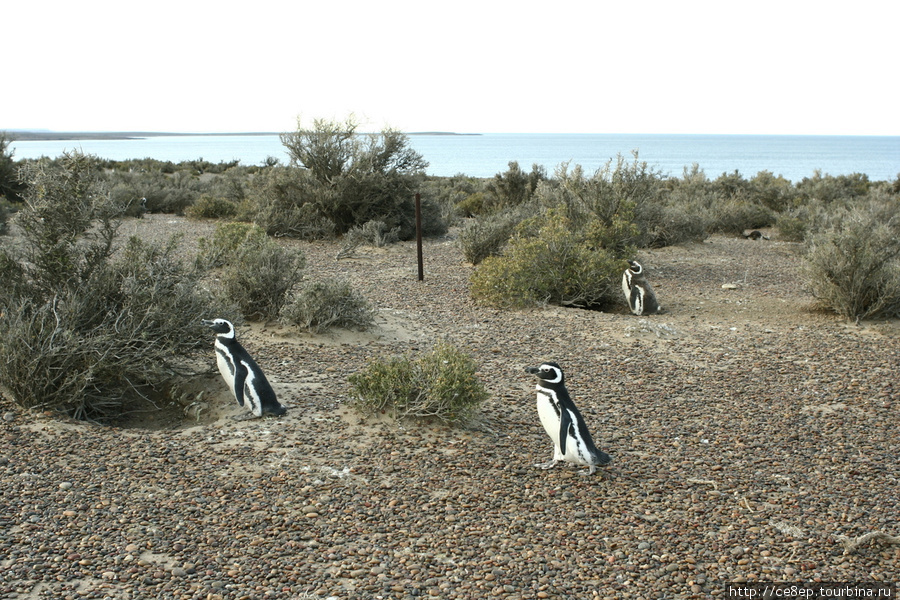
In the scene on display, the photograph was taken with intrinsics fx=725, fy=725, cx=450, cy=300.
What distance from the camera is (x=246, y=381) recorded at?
18.3 feet

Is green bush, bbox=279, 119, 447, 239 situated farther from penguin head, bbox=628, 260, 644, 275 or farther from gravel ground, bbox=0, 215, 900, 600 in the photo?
gravel ground, bbox=0, 215, 900, 600

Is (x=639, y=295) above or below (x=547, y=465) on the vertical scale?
above

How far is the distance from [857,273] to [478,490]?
699cm

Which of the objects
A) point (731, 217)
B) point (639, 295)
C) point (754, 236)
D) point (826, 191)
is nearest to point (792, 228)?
point (754, 236)

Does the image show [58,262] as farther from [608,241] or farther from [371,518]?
[608,241]

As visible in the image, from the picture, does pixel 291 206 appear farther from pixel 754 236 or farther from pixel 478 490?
pixel 478 490

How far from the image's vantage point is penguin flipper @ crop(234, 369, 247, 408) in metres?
5.57

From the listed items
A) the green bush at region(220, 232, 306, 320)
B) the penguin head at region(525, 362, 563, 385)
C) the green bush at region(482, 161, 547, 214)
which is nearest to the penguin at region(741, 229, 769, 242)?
the green bush at region(482, 161, 547, 214)

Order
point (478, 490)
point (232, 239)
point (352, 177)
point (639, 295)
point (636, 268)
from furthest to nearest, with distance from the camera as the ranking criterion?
point (352, 177)
point (232, 239)
point (636, 268)
point (639, 295)
point (478, 490)

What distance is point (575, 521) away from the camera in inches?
170

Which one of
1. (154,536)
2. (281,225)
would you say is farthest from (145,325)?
(281,225)

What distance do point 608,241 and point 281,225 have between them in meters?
7.97

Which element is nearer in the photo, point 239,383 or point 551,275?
point 239,383

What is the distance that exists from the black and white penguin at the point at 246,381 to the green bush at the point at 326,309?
219cm
